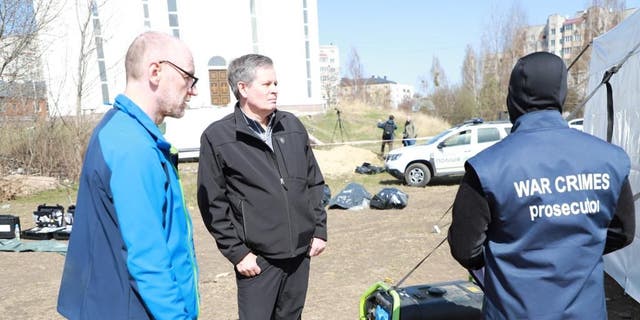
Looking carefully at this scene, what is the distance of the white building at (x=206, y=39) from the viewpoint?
2444 centimetres

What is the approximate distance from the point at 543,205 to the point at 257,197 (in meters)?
1.40

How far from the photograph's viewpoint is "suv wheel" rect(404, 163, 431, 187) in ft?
37.2

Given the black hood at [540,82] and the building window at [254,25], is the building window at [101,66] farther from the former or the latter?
the black hood at [540,82]

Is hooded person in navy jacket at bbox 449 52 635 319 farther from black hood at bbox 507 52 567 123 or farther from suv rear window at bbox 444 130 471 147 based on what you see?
suv rear window at bbox 444 130 471 147

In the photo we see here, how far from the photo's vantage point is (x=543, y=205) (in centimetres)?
155

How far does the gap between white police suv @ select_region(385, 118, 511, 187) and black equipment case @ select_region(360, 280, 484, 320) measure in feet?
28.6

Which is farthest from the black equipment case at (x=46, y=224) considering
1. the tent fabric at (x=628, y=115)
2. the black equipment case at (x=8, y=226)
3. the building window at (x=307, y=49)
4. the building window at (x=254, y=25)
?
the building window at (x=307, y=49)

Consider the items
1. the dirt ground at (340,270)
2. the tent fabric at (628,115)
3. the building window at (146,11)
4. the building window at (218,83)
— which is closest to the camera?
the tent fabric at (628,115)

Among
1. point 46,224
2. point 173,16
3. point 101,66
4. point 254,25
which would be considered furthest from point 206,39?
point 46,224

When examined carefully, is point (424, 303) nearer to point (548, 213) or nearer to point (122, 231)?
point (548, 213)

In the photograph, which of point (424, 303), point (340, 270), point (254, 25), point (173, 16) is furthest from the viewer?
point (254, 25)

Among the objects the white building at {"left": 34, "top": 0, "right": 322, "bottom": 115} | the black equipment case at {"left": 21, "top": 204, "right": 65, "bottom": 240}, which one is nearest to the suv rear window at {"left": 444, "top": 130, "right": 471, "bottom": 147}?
the black equipment case at {"left": 21, "top": 204, "right": 65, "bottom": 240}

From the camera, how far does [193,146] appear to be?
17234 millimetres

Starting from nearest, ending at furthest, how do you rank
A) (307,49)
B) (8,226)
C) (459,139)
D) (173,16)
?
(8,226) < (459,139) < (173,16) < (307,49)
